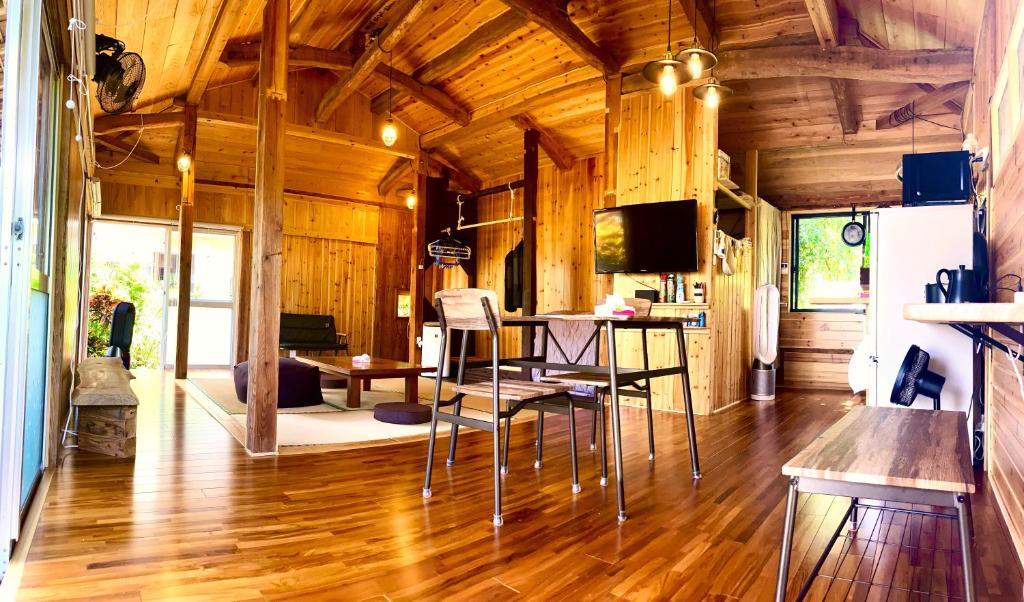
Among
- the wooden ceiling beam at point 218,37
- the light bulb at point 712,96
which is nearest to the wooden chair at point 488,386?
the light bulb at point 712,96

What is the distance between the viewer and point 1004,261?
318 centimetres

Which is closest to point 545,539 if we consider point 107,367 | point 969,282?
point 969,282

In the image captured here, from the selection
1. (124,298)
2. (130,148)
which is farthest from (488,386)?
(124,298)

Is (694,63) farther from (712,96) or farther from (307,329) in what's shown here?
(307,329)

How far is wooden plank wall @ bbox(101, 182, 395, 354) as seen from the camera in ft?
32.9

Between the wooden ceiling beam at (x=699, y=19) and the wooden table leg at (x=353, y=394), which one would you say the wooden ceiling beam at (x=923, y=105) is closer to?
the wooden ceiling beam at (x=699, y=19)

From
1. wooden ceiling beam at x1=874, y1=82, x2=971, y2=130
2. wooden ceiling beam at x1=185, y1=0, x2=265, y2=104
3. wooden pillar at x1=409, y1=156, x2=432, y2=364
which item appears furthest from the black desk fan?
wooden pillar at x1=409, y1=156, x2=432, y2=364

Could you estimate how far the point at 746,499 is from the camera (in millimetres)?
3184

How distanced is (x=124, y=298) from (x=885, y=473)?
10886 millimetres

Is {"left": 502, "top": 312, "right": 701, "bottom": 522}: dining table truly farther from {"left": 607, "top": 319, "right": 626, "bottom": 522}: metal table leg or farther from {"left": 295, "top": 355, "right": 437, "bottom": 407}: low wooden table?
{"left": 295, "top": 355, "right": 437, "bottom": 407}: low wooden table

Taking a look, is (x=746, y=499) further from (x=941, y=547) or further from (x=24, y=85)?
(x=24, y=85)

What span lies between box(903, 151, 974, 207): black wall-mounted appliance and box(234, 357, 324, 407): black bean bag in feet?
17.6

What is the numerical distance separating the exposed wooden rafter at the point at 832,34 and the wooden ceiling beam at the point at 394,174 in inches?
257

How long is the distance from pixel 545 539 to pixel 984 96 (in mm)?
4440
